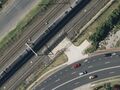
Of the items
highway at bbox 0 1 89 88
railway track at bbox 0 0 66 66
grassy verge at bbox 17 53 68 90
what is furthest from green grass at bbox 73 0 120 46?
railway track at bbox 0 0 66 66

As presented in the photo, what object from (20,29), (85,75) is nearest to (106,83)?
(85,75)

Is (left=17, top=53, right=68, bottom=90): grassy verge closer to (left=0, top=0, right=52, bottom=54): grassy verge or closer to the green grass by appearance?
the green grass

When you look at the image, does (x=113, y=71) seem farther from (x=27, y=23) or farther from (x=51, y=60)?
(x=27, y=23)

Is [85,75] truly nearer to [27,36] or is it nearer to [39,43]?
[39,43]

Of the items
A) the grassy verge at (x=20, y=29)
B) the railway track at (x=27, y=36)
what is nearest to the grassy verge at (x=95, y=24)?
the railway track at (x=27, y=36)

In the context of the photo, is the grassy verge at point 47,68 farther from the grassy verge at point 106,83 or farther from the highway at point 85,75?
the grassy verge at point 106,83
